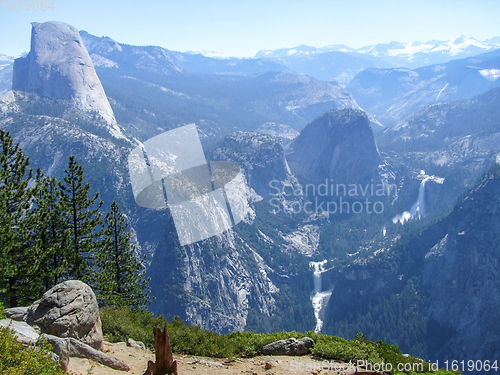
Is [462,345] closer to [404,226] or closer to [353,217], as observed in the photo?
[404,226]

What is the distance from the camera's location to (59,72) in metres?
166

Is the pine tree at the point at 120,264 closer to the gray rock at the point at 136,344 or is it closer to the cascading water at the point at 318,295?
the gray rock at the point at 136,344

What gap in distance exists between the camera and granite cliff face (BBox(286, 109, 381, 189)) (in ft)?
621

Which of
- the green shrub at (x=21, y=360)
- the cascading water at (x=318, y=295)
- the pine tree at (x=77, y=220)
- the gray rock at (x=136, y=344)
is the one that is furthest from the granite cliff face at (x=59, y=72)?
the green shrub at (x=21, y=360)

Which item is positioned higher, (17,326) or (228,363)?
(17,326)

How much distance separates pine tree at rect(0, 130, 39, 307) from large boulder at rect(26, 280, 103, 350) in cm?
733

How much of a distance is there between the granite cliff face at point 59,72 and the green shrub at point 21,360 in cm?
15441

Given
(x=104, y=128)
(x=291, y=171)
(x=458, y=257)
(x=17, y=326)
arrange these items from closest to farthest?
(x=17, y=326)
(x=458, y=257)
(x=104, y=128)
(x=291, y=171)

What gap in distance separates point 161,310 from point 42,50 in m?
147

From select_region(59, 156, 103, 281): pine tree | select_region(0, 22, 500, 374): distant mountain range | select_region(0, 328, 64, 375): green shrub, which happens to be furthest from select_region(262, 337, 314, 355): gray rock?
select_region(0, 22, 500, 374): distant mountain range

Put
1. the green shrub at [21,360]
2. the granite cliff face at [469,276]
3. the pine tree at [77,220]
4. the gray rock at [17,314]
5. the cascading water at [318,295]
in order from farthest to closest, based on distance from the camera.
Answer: the cascading water at [318,295] → the granite cliff face at [469,276] → the pine tree at [77,220] → the gray rock at [17,314] → the green shrub at [21,360]

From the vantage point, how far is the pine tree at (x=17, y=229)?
67.0ft

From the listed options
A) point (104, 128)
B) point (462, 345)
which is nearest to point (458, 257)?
point (462, 345)

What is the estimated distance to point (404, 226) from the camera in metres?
152
